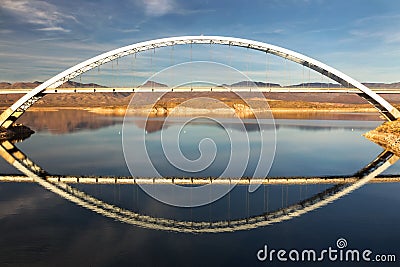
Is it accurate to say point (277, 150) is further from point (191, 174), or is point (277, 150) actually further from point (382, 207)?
point (382, 207)

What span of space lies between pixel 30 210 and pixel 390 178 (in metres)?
15.8

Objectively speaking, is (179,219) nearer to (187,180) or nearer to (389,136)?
(187,180)

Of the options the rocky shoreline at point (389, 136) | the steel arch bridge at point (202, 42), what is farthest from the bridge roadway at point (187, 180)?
the steel arch bridge at point (202, 42)

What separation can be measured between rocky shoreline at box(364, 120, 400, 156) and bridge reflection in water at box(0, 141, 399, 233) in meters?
5.36

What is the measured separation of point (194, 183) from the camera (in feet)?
53.2

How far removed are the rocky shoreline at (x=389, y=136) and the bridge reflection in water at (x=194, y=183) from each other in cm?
536

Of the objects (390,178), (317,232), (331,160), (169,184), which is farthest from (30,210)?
(331,160)

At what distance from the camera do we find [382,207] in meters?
13.1

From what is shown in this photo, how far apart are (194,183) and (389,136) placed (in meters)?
22.1

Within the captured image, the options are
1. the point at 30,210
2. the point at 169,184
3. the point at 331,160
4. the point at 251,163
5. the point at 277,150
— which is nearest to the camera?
the point at 30,210

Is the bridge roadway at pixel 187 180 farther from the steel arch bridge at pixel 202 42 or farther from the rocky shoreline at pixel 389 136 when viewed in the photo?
the steel arch bridge at pixel 202 42

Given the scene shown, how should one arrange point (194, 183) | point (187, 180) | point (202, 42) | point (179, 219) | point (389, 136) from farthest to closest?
point (389, 136), point (202, 42), point (187, 180), point (194, 183), point (179, 219)

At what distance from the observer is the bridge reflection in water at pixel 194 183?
36.1 feet

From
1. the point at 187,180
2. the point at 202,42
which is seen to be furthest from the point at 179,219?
the point at 202,42
